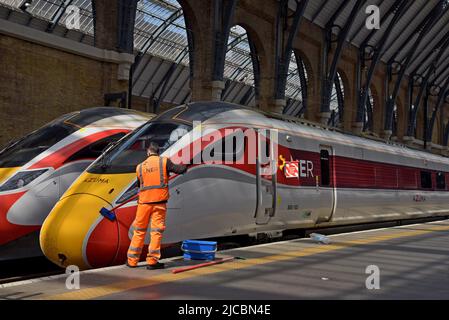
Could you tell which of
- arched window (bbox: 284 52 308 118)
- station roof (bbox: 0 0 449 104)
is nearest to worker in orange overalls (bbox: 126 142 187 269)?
station roof (bbox: 0 0 449 104)

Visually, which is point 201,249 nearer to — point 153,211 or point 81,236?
point 153,211

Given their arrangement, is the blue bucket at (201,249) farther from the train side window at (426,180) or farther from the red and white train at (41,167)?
the train side window at (426,180)

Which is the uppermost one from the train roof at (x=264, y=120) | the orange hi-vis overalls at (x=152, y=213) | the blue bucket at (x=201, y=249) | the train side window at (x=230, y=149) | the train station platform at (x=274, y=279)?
the train roof at (x=264, y=120)

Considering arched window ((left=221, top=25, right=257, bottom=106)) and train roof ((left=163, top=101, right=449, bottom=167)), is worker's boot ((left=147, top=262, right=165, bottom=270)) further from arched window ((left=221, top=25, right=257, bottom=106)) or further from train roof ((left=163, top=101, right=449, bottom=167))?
arched window ((left=221, top=25, right=257, bottom=106))

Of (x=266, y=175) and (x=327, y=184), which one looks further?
(x=327, y=184)

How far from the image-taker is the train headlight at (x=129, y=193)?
7332 millimetres

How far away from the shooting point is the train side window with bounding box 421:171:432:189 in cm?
1861

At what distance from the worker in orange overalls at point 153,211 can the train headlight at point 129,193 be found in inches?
27.9

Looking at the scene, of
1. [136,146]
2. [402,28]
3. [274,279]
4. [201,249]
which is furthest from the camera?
[402,28]

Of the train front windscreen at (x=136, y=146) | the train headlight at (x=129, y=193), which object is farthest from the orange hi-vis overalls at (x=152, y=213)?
the train front windscreen at (x=136, y=146)

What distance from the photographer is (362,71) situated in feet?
116

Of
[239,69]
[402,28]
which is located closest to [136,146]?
[402,28]

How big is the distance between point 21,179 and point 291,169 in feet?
16.5

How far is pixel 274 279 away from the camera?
6.05 meters
